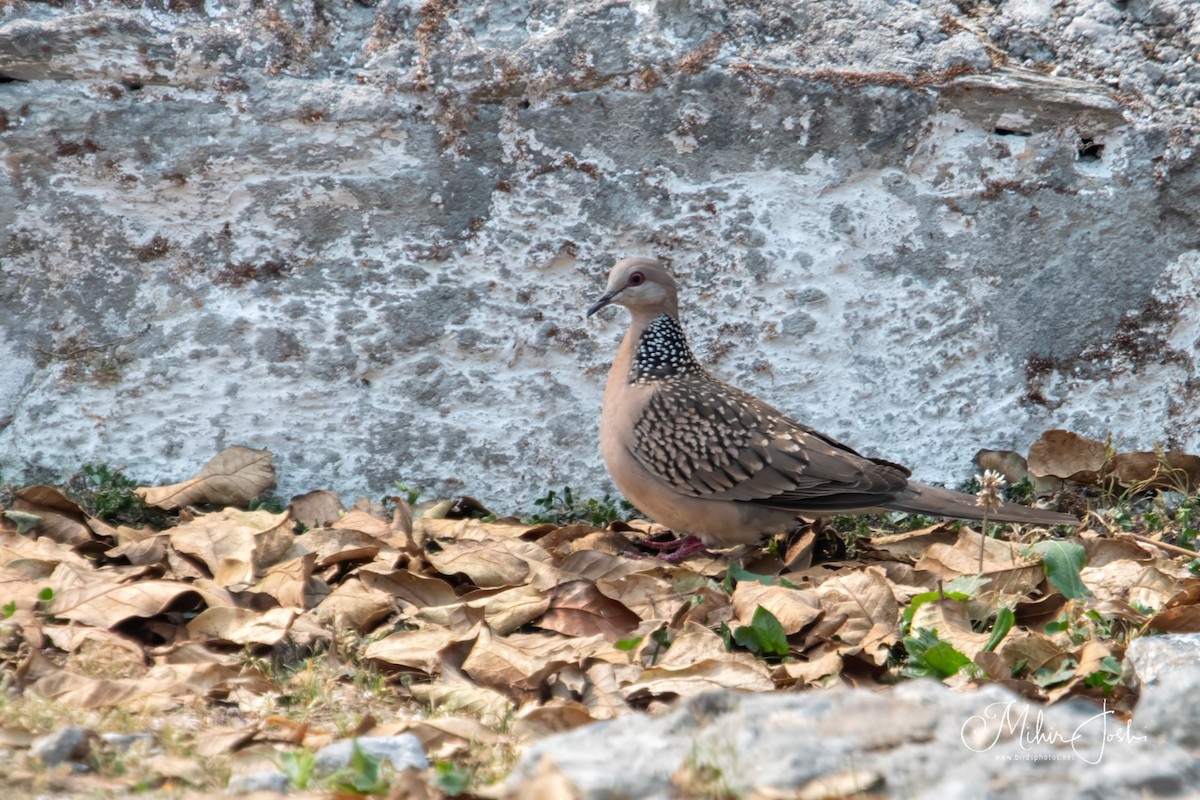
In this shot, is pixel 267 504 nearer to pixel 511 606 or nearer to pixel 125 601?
pixel 125 601

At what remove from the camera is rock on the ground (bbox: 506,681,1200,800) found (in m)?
2.21

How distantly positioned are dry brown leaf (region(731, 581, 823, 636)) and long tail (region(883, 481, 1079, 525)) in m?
0.73

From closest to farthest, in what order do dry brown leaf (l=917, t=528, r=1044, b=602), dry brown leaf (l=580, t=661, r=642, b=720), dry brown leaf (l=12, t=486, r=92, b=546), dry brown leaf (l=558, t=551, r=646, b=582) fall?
1. dry brown leaf (l=580, t=661, r=642, b=720)
2. dry brown leaf (l=917, t=528, r=1044, b=602)
3. dry brown leaf (l=558, t=551, r=646, b=582)
4. dry brown leaf (l=12, t=486, r=92, b=546)

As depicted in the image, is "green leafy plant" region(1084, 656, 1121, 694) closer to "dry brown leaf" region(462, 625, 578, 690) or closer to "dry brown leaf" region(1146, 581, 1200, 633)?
"dry brown leaf" region(1146, 581, 1200, 633)

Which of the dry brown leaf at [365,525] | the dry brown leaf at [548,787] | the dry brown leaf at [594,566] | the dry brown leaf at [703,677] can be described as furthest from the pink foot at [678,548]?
the dry brown leaf at [548,787]

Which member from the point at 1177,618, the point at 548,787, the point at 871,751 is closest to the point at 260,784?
the point at 548,787

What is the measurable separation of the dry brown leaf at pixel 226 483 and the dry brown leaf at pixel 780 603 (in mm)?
1946

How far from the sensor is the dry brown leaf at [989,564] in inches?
165

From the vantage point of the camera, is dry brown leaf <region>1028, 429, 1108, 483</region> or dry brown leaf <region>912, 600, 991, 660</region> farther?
dry brown leaf <region>1028, 429, 1108, 483</region>

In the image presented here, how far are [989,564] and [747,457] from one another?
905mm

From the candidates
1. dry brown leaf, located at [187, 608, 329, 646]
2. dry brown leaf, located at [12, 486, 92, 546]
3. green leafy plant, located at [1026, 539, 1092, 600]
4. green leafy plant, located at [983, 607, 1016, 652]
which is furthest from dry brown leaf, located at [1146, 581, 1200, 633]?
dry brown leaf, located at [12, 486, 92, 546]

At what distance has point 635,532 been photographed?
5227 mm

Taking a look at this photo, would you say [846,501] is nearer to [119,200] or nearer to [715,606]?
[715,606]

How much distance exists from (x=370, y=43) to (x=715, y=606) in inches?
101
